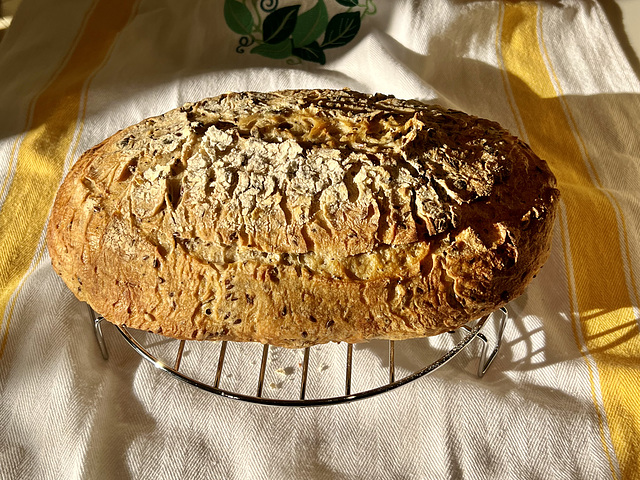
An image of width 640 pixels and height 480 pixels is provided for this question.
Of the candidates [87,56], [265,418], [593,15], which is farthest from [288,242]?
[593,15]

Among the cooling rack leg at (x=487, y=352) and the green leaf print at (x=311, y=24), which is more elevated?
the green leaf print at (x=311, y=24)

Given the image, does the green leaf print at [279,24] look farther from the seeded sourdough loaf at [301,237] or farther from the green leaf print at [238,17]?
the seeded sourdough loaf at [301,237]

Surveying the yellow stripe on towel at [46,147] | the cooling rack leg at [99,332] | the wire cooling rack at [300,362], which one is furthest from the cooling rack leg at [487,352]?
the yellow stripe on towel at [46,147]

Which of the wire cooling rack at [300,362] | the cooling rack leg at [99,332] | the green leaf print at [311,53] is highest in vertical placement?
the green leaf print at [311,53]

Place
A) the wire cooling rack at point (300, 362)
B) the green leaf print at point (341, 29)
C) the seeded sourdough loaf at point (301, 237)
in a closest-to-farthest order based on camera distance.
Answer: the seeded sourdough loaf at point (301, 237) < the wire cooling rack at point (300, 362) < the green leaf print at point (341, 29)

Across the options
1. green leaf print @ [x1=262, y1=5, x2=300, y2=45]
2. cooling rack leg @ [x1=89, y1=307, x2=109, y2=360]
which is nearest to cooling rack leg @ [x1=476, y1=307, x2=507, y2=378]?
cooling rack leg @ [x1=89, y1=307, x2=109, y2=360]

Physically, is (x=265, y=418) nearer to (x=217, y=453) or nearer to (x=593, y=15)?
(x=217, y=453)

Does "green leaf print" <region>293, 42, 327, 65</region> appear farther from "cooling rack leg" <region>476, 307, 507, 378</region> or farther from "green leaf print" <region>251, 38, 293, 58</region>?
"cooling rack leg" <region>476, 307, 507, 378</region>
